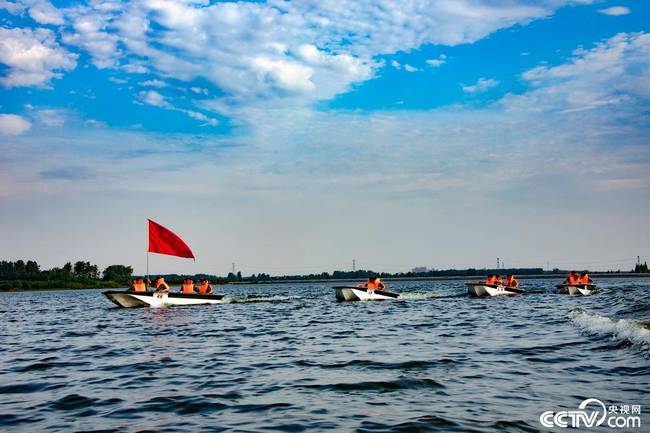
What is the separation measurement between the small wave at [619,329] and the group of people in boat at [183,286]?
27.8 m

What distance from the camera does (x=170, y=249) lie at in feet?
136

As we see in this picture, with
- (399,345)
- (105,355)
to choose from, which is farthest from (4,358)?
(399,345)

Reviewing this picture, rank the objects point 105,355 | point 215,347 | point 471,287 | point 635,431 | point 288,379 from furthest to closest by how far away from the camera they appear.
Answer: point 471,287 → point 215,347 → point 105,355 → point 288,379 → point 635,431

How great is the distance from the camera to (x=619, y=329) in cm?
1936

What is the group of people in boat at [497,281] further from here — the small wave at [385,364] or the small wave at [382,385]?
the small wave at [382,385]

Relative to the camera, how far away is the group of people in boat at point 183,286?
4191 centimetres

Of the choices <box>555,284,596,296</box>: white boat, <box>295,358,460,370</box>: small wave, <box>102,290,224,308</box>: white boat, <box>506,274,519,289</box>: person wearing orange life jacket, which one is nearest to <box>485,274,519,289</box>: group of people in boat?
<box>506,274,519,289</box>: person wearing orange life jacket

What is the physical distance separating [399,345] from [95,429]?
36.2 feet

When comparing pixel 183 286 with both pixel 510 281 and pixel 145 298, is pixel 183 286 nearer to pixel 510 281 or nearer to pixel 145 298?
pixel 145 298

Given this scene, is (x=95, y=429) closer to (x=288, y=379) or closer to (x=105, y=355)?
(x=288, y=379)

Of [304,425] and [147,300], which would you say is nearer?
[304,425]

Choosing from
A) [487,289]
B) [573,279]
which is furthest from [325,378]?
[573,279]

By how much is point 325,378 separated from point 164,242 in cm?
3056

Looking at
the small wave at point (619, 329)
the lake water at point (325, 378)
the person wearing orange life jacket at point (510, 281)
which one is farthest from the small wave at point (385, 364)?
the person wearing orange life jacket at point (510, 281)
